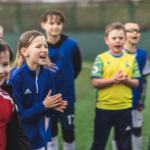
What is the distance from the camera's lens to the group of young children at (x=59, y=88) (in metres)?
1.73

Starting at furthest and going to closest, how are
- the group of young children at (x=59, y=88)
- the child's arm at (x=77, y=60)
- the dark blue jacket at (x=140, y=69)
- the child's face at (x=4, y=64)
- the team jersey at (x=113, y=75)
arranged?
the child's arm at (x=77, y=60)
the dark blue jacket at (x=140, y=69)
the team jersey at (x=113, y=75)
the group of young children at (x=59, y=88)
the child's face at (x=4, y=64)

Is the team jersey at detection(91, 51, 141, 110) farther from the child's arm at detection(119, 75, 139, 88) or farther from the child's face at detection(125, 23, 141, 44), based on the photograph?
the child's face at detection(125, 23, 141, 44)

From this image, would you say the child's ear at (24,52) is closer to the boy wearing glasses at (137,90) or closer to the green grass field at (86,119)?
the boy wearing glasses at (137,90)

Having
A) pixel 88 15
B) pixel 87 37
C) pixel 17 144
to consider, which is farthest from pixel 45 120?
pixel 88 15

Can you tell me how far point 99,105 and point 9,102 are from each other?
4.52 ft

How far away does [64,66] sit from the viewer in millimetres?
3221

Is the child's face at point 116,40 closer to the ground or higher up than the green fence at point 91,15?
closer to the ground

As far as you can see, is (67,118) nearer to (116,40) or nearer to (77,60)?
(77,60)

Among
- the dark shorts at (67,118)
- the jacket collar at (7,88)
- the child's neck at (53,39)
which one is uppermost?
the child's neck at (53,39)

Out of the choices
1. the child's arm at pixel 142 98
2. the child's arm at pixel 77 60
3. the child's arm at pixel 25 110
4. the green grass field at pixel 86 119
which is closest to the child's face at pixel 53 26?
the child's arm at pixel 77 60

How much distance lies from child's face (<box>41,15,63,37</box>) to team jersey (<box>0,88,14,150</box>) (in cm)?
168

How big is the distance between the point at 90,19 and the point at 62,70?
42.3ft

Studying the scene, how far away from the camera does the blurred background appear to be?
14898 millimetres

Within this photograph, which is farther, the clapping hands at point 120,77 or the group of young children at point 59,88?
the clapping hands at point 120,77
